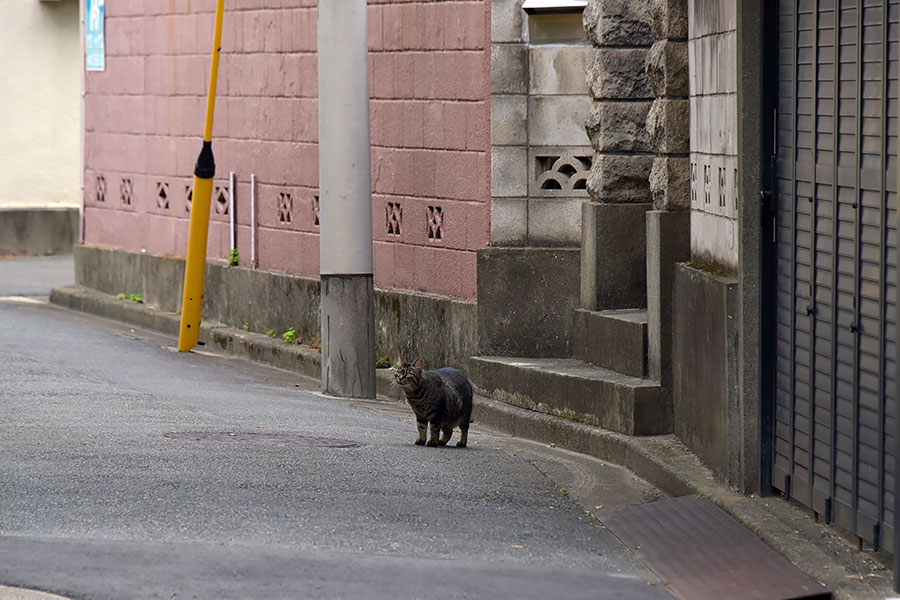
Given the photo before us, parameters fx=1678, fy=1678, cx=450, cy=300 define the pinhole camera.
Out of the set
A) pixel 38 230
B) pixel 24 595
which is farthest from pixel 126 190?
pixel 24 595

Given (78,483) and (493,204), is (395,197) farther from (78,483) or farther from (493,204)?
(78,483)

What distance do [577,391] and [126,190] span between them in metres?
9.73

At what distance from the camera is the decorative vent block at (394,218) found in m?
14.2

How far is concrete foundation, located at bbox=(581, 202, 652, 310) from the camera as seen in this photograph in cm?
1158

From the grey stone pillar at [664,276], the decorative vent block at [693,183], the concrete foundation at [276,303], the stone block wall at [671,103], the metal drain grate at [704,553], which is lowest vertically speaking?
the metal drain grate at [704,553]

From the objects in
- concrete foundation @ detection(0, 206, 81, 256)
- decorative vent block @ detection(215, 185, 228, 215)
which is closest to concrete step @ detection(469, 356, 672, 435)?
decorative vent block @ detection(215, 185, 228, 215)

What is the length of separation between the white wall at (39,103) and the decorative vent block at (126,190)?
709cm

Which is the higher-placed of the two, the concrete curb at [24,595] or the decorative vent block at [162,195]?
the decorative vent block at [162,195]

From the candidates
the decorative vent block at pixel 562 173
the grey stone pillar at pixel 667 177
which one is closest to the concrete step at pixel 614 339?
the grey stone pillar at pixel 667 177

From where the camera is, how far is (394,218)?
47.0ft

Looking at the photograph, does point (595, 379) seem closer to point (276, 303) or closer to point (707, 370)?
point (707, 370)

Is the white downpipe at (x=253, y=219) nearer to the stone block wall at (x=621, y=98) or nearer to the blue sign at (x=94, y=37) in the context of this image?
the blue sign at (x=94, y=37)

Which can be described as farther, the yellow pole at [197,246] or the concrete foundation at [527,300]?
the yellow pole at [197,246]

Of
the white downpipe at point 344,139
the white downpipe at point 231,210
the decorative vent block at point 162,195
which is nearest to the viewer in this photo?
the white downpipe at point 344,139
